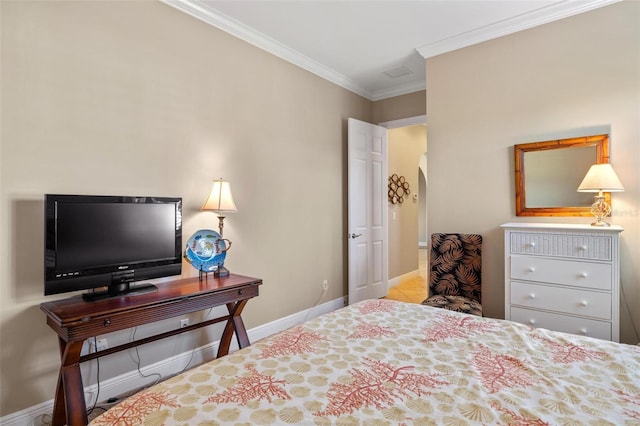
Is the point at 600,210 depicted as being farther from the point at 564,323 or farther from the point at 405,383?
the point at 405,383

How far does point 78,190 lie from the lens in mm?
2127

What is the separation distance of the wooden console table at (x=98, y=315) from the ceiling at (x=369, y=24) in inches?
86.1

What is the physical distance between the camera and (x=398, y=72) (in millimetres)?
4039

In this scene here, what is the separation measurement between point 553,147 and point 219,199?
2.81 m

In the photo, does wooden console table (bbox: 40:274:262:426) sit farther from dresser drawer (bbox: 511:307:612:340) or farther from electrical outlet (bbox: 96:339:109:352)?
dresser drawer (bbox: 511:307:612:340)

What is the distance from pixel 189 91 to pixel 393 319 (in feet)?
7.60

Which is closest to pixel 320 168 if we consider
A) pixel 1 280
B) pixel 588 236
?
pixel 588 236

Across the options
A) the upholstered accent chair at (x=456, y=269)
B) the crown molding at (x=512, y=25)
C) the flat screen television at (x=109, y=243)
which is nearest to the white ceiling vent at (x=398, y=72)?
the crown molding at (x=512, y=25)

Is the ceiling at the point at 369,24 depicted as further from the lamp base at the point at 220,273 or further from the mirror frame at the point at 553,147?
the lamp base at the point at 220,273

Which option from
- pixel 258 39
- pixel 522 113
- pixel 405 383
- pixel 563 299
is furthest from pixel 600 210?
pixel 258 39

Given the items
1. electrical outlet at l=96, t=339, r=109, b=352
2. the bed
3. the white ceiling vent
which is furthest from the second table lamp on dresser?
electrical outlet at l=96, t=339, r=109, b=352

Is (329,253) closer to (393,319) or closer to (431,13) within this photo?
(393,319)

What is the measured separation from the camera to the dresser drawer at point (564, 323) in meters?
2.31

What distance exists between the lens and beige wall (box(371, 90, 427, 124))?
4.39m
